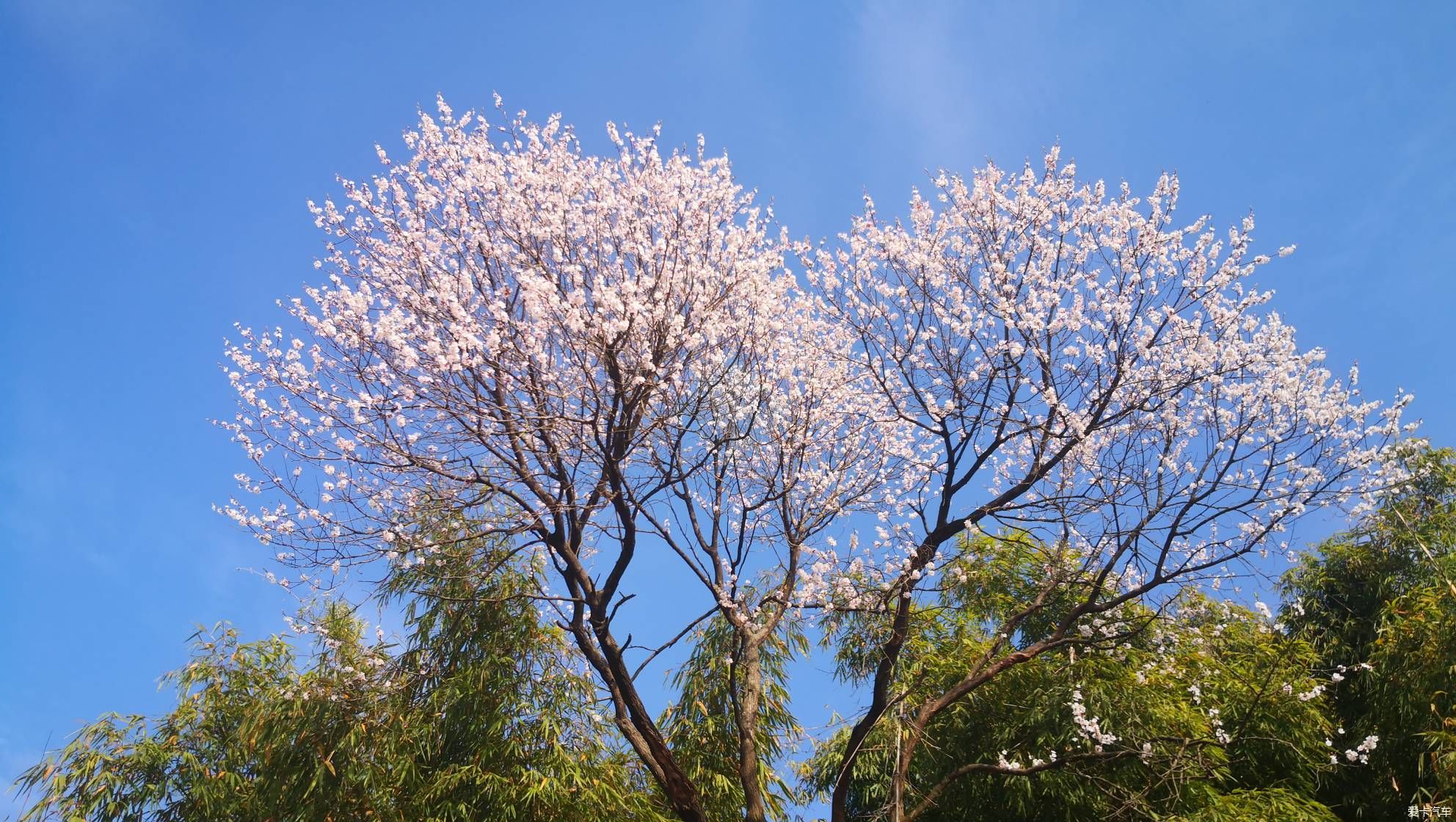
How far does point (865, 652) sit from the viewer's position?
934 centimetres

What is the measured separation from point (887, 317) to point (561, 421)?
2822 mm

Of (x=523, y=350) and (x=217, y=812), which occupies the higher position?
(x=523, y=350)

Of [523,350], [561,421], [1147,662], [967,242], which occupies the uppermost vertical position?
[967,242]

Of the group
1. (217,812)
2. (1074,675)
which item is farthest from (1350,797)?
(217,812)

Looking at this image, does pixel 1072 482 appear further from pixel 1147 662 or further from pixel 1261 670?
pixel 1261 670

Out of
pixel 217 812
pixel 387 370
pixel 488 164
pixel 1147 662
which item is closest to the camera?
pixel 387 370

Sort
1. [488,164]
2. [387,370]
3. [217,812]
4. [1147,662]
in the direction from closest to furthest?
[387,370]
[488,164]
[217,812]
[1147,662]

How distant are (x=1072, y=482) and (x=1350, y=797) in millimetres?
3994

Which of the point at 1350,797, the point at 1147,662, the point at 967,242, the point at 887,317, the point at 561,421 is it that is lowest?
the point at 1350,797

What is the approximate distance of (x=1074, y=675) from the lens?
875 cm

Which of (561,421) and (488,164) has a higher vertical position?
(488,164)

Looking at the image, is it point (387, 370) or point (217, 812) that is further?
point (217, 812)

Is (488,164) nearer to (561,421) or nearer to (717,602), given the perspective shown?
(561,421)

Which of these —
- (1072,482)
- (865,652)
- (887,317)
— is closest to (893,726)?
(865,652)
